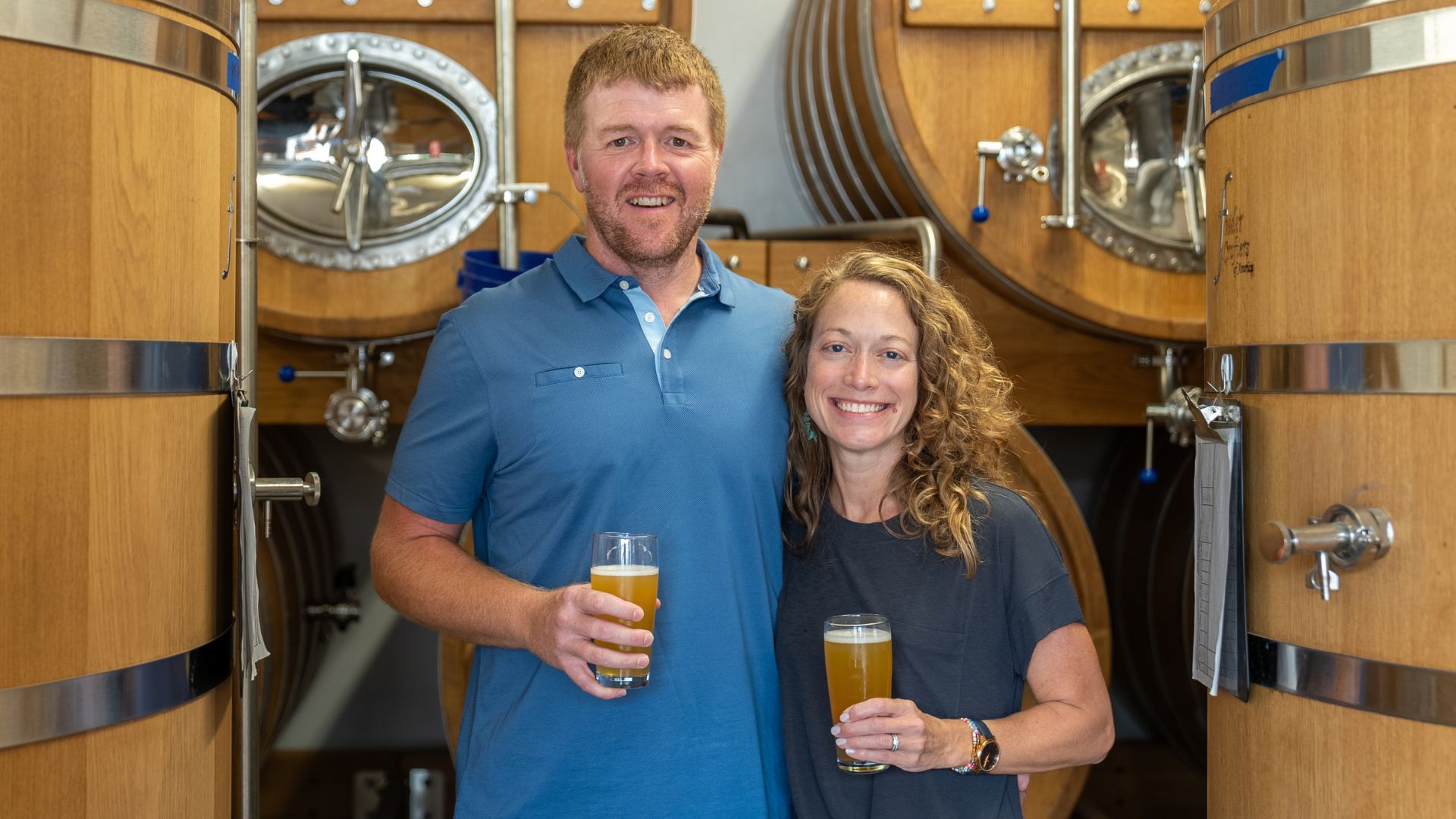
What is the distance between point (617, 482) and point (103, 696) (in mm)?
812

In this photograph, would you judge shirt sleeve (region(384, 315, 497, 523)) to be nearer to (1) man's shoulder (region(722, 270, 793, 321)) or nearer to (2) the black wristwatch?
(1) man's shoulder (region(722, 270, 793, 321))

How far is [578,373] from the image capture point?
2227mm

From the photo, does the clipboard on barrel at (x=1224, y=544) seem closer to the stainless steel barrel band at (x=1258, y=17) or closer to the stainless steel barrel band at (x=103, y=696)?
the stainless steel barrel band at (x=1258, y=17)

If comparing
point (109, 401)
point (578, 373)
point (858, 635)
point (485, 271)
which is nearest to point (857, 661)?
point (858, 635)

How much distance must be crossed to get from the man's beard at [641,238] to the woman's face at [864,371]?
10.4 inches

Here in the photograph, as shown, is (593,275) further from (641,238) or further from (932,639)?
(932,639)

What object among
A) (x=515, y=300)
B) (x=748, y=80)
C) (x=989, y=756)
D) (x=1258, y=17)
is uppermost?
(x=748, y=80)

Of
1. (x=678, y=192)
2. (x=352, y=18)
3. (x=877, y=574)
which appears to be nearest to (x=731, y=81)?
(x=352, y=18)

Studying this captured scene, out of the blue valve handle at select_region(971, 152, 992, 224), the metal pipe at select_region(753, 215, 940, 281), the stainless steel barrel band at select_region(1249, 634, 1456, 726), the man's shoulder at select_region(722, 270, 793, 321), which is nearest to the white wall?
the metal pipe at select_region(753, 215, 940, 281)

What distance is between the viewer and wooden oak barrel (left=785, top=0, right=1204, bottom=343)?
138 inches

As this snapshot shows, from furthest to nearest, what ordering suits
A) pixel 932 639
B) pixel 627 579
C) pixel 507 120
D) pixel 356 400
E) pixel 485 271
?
pixel 356 400, pixel 507 120, pixel 485 271, pixel 932 639, pixel 627 579

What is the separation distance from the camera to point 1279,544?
6.48ft

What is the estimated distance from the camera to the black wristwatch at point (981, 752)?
2.00 m

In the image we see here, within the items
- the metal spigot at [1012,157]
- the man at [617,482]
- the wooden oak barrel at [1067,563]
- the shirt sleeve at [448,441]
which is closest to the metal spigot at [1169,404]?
the wooden oak barrel at [1067,563]
